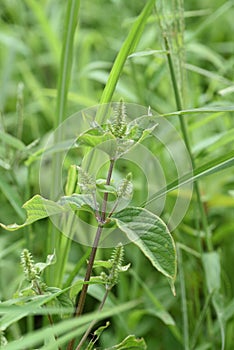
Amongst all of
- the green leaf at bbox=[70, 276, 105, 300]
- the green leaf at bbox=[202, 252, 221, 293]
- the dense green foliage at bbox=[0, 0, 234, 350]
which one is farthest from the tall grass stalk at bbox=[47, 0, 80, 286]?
the green leaf at bbox=[202, 252, 221, 293]

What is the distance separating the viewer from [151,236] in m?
0.51

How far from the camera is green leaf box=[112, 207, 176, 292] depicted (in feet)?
1.62

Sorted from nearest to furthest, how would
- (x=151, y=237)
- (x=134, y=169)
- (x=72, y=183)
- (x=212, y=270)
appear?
(x=151, y=237), (x=72, y=183), (x=212, y=270), (x=134, y=169)

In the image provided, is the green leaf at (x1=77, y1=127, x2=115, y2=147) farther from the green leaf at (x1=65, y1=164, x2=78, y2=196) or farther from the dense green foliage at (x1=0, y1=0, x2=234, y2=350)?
the green leaf at (x1=65, y1=164, x2=78, y2=196)

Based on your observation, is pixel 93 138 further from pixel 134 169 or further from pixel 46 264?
pixel 134 169

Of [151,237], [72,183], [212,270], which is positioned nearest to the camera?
[151,237]

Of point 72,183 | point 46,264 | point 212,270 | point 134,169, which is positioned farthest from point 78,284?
point 134,169

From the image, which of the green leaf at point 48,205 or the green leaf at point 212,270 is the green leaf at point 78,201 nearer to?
the green leaf at point 48,205

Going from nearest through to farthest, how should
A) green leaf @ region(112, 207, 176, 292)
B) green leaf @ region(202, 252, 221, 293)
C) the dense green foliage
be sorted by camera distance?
green leaf @ region(112, 207, 176, 292) < the dense green foliage < green leaf @ region(202, 252, 221, 293)

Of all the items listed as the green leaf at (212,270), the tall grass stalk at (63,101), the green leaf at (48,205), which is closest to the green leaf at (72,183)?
the tall grass stalk at (63,101)

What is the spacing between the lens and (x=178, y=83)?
2.49 ft

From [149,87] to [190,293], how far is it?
1.07 feet

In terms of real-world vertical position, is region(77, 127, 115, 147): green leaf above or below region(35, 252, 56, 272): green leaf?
above

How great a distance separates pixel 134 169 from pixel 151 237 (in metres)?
0.70
